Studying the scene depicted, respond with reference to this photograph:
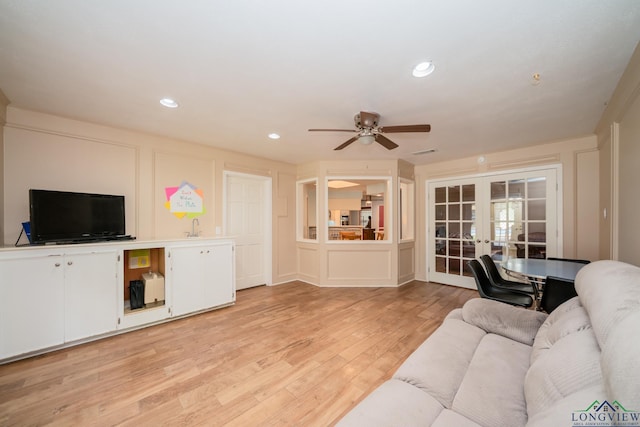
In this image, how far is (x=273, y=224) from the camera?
4824 millimetres

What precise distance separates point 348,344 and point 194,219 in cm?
290

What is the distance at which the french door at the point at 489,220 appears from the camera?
380cm

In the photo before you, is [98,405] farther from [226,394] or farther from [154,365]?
[226,394]

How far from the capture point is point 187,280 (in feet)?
10.5

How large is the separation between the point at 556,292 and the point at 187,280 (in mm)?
4066

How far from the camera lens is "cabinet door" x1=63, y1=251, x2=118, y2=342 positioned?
244 cm

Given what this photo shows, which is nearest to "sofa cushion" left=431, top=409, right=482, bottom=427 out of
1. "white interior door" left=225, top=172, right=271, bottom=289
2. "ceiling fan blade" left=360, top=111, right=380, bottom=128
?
"ceiling fan blade" left=360, top=111, right=380, bottom=128

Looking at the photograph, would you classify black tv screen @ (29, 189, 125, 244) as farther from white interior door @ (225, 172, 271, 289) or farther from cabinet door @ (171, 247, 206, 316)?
white interior door @ (225, 172, 271, 289)

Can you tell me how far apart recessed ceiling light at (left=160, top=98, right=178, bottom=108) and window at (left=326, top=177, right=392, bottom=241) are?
209 inches

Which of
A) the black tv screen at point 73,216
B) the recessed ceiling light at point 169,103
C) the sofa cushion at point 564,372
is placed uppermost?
the recessed ceiling light at point 169,103

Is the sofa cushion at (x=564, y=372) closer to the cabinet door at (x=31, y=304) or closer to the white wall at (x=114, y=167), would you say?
the cabinet door at (x=31, y=304)

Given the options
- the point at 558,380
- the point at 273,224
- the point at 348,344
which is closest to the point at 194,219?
the point at 273,224

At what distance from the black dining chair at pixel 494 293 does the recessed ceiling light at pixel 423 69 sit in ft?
6.96
